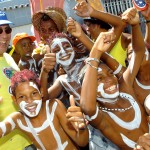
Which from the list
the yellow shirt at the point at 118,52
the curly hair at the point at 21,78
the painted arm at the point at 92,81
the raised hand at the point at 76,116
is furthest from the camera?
the yellow shirt at the point at 118,52

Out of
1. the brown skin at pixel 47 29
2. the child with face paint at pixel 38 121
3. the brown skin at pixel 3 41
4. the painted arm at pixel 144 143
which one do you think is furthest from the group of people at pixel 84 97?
the brown skin at pixel 47 29

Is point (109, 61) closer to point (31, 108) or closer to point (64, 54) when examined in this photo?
point (64, 54)

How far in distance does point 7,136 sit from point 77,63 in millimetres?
909

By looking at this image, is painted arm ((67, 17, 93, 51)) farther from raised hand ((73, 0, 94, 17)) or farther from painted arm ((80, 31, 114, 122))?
painted arm ((80, 31, 114, 122))

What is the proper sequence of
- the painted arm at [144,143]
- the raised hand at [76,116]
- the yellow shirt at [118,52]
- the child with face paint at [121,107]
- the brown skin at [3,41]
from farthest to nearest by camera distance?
1. the yellow shirt at [118,52]
2. the brown skin at [3,41]
3. the child with face paint at [121,107]
4. the raised hand at [76,116]
5. the painted arm at [144,143]

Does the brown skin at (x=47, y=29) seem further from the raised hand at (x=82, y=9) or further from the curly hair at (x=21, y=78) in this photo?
the curly hair at (x=21, y=78)

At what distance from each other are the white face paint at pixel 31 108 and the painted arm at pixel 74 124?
0.18 meters

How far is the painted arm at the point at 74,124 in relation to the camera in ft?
7.83

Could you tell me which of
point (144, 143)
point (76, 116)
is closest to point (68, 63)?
point (76, 116)

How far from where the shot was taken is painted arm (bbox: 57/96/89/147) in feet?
7.83

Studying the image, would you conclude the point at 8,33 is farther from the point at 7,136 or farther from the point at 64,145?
the point at 64,145

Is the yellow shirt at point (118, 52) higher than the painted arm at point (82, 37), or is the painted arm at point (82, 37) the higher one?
the painted arm at point (82, 37)

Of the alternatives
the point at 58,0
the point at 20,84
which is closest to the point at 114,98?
the point at 20,84

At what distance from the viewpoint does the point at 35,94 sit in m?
2.94
